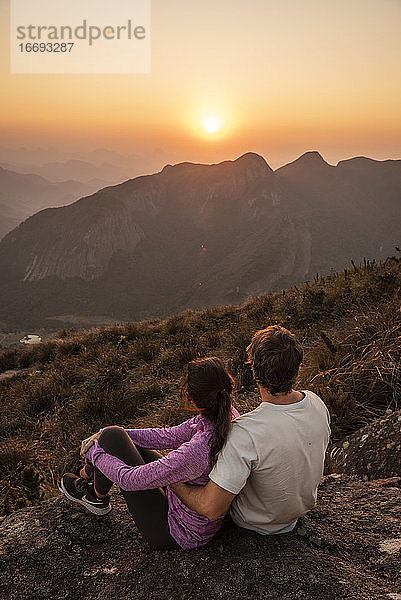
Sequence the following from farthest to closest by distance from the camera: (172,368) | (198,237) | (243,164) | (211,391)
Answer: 1. (243,164)
2. (198,237)
3. (172,368)
4. (211,391)

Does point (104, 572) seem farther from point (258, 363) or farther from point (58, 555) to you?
point (258, 363)

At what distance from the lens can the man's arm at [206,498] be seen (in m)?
2.04

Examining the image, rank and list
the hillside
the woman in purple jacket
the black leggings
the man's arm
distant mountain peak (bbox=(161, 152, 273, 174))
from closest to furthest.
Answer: the man's arm < the woman in purple jacket < the black leggings < the hillside < distant mountain peak (bbox=(161, 152, 273, 174))

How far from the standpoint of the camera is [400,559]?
7.50 ft

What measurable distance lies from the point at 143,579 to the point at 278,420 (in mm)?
1114

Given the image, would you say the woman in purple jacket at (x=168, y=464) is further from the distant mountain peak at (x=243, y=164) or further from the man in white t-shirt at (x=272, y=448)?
the distant mountain peak at (x=243, y=164)

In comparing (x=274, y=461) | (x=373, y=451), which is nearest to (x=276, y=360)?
(x=274, y=461)

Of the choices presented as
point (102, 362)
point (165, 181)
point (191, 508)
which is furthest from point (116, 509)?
point (165, 181)

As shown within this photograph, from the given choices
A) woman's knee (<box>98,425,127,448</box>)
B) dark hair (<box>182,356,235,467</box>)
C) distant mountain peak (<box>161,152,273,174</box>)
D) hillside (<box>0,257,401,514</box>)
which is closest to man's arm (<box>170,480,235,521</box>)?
dark hair (<box>182,356,235,467</box>)

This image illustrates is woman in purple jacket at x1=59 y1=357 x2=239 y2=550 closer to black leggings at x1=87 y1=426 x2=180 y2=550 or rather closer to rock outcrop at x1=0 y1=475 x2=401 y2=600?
black leggings at x1=87 y1=426 x2=180 y2=550

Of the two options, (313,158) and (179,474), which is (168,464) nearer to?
(179,474)

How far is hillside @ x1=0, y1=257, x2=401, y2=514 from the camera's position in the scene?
4281 millimetres

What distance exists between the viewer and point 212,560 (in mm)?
2301

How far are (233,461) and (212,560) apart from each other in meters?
0.70
